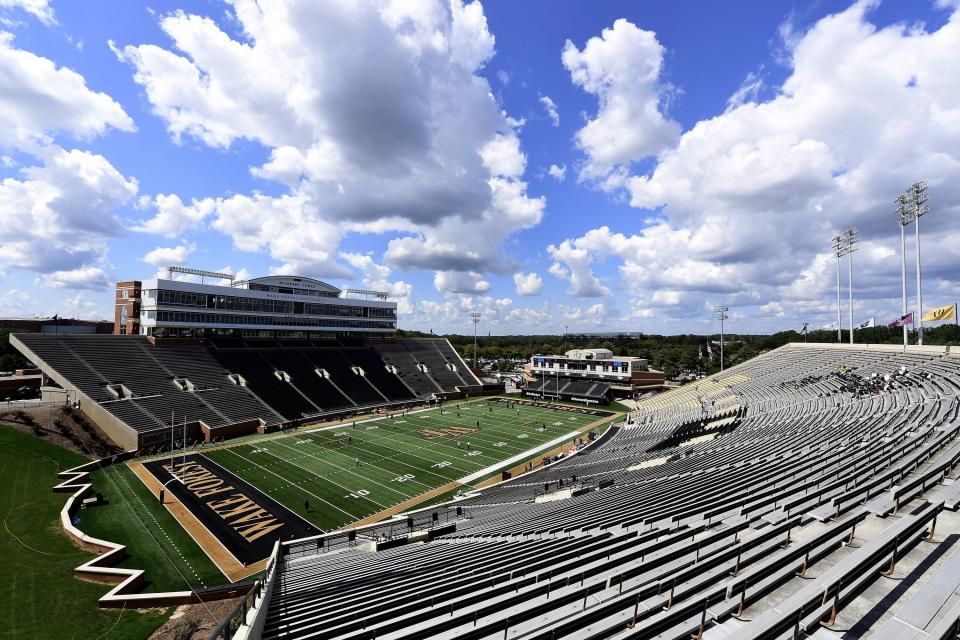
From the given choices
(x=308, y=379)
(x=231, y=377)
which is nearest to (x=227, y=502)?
(x=231, y=377)

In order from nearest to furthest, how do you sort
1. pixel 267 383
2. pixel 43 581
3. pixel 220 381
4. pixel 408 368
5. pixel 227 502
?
pixel 43 581
pixel 227 502
pixel 220 381
pixel 267 383
pixel 408 368

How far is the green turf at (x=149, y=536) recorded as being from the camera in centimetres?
1797

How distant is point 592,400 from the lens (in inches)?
2472

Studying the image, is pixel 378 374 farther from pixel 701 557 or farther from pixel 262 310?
pixel 701 557

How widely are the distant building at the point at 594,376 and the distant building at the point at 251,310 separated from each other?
28.9 meters

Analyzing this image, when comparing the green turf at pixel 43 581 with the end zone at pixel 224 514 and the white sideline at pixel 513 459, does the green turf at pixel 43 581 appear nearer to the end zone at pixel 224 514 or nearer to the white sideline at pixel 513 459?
the end zone at pixel 224 514

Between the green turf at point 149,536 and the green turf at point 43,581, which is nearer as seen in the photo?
the green turf at point 43,581

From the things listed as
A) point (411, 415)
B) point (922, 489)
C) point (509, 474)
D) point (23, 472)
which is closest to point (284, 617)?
point (922, 489)

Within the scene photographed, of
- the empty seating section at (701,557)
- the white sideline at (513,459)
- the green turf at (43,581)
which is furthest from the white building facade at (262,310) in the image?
the empty seating section at (701,557)

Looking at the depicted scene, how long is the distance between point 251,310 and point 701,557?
62.1 metres

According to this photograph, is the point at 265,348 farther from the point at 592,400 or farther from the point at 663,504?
the point at 663,504

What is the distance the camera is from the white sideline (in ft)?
102

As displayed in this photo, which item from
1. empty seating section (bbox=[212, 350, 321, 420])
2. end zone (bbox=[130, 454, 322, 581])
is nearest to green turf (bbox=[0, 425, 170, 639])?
end zone (bbox=[130, 454, 322, 581])

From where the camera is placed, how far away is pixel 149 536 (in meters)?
21.2
